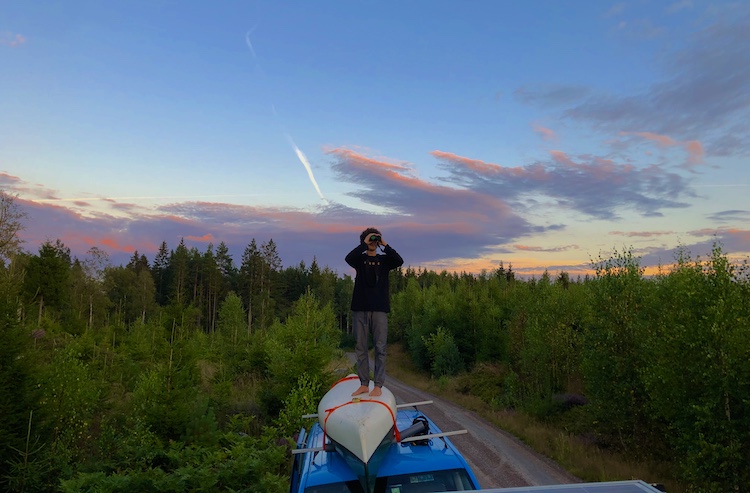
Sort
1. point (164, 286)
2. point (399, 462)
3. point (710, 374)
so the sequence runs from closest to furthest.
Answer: point (399, 462)
point (710, 374)
point (164, 286)

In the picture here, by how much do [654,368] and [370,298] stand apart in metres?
11.9

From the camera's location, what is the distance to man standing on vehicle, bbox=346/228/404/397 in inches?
289

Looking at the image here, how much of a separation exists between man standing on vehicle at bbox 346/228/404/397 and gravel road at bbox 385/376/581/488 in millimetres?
9233

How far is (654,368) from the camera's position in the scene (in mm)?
14703

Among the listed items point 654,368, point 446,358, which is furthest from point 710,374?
point 446,358

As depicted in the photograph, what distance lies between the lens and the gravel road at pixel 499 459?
597 inches

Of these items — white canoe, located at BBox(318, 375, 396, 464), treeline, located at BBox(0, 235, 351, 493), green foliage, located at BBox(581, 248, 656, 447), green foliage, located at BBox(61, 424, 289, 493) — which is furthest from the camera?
green foliage, located at BBox(581, 248, 656, 447)

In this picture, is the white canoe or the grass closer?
the white canoe

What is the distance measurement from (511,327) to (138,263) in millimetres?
100110

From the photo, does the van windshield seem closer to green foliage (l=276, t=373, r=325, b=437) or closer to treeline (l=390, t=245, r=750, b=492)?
green foliage (l=276, t=373, r=325, b=437)

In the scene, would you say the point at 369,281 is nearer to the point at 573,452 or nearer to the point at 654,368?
the point at 654,368

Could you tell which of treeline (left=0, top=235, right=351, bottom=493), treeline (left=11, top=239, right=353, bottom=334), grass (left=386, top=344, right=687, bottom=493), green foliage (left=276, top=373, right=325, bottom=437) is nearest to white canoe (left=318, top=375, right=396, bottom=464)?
treeline (left=0, top=235, right=351, bottom=493)

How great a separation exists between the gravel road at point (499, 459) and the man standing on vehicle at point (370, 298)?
9233 mm

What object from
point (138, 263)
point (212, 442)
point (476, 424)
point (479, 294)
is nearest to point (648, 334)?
point (476, 424)
